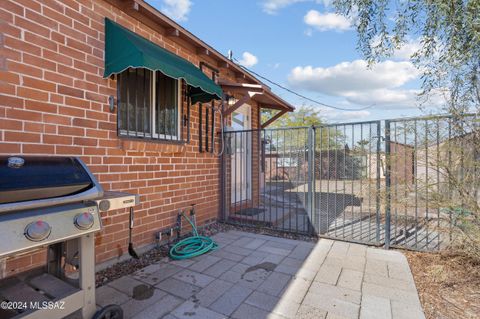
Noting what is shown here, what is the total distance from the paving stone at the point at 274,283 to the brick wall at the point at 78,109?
1.77 metres

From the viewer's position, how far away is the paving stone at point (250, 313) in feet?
7.14

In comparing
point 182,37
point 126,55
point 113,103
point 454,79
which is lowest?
point 113,103

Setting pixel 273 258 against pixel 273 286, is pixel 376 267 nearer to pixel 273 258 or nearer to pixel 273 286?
pixel 273 258

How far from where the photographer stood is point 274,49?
9875 millimetres

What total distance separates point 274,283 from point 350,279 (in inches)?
34.1

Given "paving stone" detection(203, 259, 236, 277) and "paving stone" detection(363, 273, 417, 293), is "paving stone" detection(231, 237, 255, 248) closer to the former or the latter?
"paving stone" detection(203, 259, 236, 277)

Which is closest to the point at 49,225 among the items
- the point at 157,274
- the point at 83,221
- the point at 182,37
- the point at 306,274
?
the point at 83,221

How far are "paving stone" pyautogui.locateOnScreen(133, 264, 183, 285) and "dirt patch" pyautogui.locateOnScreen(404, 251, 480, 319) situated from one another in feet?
8.35

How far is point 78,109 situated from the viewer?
2.71 metres

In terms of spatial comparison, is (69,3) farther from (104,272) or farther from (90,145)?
(104,272)

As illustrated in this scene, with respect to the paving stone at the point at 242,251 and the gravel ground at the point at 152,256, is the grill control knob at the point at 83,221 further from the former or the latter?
the paving stone at the point at 242,251

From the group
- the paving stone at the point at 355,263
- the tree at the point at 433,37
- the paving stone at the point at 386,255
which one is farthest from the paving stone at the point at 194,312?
the tree at the point at 433,37

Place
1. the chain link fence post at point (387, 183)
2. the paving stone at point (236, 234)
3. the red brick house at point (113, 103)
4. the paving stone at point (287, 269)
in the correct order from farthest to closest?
the paving stone at point (236, 234) → the chain link fence post at point (387, 183) → the paving stone at point (287, 269) → the red brick house at point (113, 103)

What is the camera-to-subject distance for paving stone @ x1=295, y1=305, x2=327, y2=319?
2170 mm
